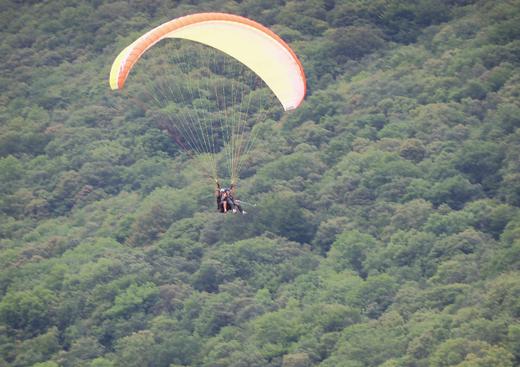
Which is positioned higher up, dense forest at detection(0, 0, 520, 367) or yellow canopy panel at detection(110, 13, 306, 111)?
dense forest at detection(0, 0, 520, 367)

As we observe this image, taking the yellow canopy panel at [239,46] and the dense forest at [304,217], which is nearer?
the yellow canopy panel at [239,46]

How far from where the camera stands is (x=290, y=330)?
64.6m

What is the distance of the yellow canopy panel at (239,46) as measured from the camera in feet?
133

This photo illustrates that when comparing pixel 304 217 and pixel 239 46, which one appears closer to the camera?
pixel 239 46

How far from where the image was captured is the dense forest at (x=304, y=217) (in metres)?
64.5

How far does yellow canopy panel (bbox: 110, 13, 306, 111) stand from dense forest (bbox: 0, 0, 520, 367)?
17094mm

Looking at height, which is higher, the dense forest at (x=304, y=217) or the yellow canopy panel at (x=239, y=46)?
the dense forest at (x=304, y=217)

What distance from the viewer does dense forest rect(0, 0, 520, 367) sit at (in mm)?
64500

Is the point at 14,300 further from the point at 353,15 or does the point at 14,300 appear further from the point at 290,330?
the point at 353,15

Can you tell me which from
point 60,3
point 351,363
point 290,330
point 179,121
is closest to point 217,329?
point 290,330

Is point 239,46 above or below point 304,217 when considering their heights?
below

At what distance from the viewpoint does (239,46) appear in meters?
42.6

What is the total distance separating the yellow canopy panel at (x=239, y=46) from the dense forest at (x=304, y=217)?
17.1 meters

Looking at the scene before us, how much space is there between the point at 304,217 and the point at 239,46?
32861mm
